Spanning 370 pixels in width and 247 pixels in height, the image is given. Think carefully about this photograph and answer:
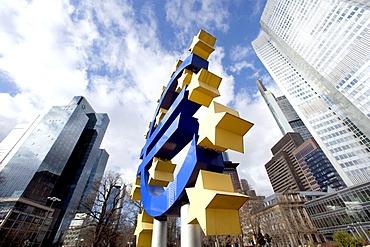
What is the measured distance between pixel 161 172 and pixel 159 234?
191 centimetres

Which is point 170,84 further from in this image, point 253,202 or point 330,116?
point 330,116

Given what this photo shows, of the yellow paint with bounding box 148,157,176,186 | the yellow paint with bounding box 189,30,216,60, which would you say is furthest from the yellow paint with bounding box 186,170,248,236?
the yellow paint with bounding box 189,30,216,60

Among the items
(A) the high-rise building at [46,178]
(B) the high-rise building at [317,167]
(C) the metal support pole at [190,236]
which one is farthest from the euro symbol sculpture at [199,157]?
(B) the high-rise building at [317,167]

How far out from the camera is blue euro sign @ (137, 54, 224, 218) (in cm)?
366

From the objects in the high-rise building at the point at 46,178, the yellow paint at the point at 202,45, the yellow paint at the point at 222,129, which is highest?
the high-rise building at the point at 46,178

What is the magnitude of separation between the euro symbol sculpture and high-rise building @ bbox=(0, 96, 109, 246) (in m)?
36.4

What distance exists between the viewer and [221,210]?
288 centimetres

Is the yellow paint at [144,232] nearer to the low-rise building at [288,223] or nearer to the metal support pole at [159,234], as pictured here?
the metal support pole at [159,234]

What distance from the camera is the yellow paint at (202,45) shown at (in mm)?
5469

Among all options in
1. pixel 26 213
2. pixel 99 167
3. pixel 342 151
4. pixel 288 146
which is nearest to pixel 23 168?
pixel 26 213

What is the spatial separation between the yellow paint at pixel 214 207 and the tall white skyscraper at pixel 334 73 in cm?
5704

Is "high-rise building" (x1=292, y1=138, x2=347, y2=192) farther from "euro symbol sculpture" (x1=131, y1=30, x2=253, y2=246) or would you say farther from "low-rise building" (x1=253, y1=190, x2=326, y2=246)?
"euro symbol sculpture" (x1=131, y1=30, x2=253, y2=246)

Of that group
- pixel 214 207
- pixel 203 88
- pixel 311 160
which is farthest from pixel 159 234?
pixel 311 160

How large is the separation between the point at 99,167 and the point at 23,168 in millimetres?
51745
